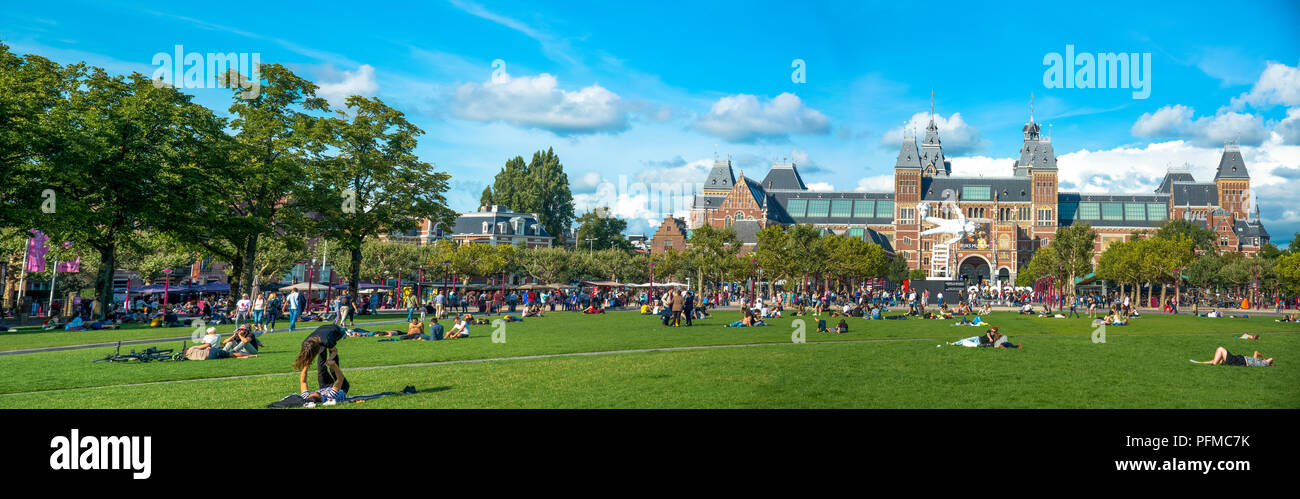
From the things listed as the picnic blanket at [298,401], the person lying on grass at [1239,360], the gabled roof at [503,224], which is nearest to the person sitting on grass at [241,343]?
the picnic blanket at [298,401]

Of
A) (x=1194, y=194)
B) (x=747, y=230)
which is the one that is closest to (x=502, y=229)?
(x=747, y=230)

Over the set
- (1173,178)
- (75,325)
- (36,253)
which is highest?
(1173,178)

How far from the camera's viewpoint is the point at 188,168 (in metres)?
32.0

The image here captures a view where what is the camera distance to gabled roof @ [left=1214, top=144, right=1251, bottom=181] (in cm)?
13288

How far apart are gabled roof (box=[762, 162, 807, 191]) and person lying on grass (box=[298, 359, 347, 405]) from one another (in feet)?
481

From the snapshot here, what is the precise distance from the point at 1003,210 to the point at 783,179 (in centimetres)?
4056

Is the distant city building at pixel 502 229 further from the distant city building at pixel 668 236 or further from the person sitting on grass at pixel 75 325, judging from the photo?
the person sitting on grass at pixel 75 325

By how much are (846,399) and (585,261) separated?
78.7 m

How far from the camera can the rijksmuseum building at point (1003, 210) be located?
128 m

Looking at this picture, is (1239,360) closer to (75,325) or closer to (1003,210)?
(75,325)

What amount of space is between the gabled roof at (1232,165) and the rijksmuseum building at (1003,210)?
5.9 inches

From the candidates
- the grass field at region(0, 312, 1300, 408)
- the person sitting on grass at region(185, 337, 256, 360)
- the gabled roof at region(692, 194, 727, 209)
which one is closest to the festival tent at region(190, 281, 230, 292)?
the grass field at region(0, 312, 1300, 408)
